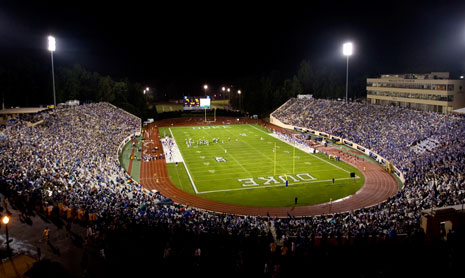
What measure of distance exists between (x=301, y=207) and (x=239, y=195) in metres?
5.07

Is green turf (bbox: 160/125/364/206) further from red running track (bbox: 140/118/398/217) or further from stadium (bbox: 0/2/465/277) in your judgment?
red running track (bbox: 140/118/398/217)

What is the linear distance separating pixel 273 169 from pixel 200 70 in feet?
392

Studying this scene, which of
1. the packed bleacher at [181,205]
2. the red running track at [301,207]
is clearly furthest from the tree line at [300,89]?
the red running track at [301,207]

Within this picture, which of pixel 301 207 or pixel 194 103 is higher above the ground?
pixel 194 103

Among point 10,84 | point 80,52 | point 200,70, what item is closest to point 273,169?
point 10,84

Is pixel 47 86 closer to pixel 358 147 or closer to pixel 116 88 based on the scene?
pixel 116 88

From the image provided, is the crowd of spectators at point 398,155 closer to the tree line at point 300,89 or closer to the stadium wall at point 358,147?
the stadium wall at point 358,147

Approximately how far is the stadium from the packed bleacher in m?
0.13

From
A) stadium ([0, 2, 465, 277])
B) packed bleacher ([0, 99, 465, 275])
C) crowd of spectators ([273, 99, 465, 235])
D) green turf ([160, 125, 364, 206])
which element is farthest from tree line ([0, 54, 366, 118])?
green turf ([160, 125, 364, 206])

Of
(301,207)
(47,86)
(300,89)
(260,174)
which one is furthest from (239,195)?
(300,89)

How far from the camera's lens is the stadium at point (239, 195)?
14016 mm

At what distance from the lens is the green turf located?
2883 centimetres

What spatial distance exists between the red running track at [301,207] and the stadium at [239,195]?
152 mm

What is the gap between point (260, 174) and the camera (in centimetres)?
3475
